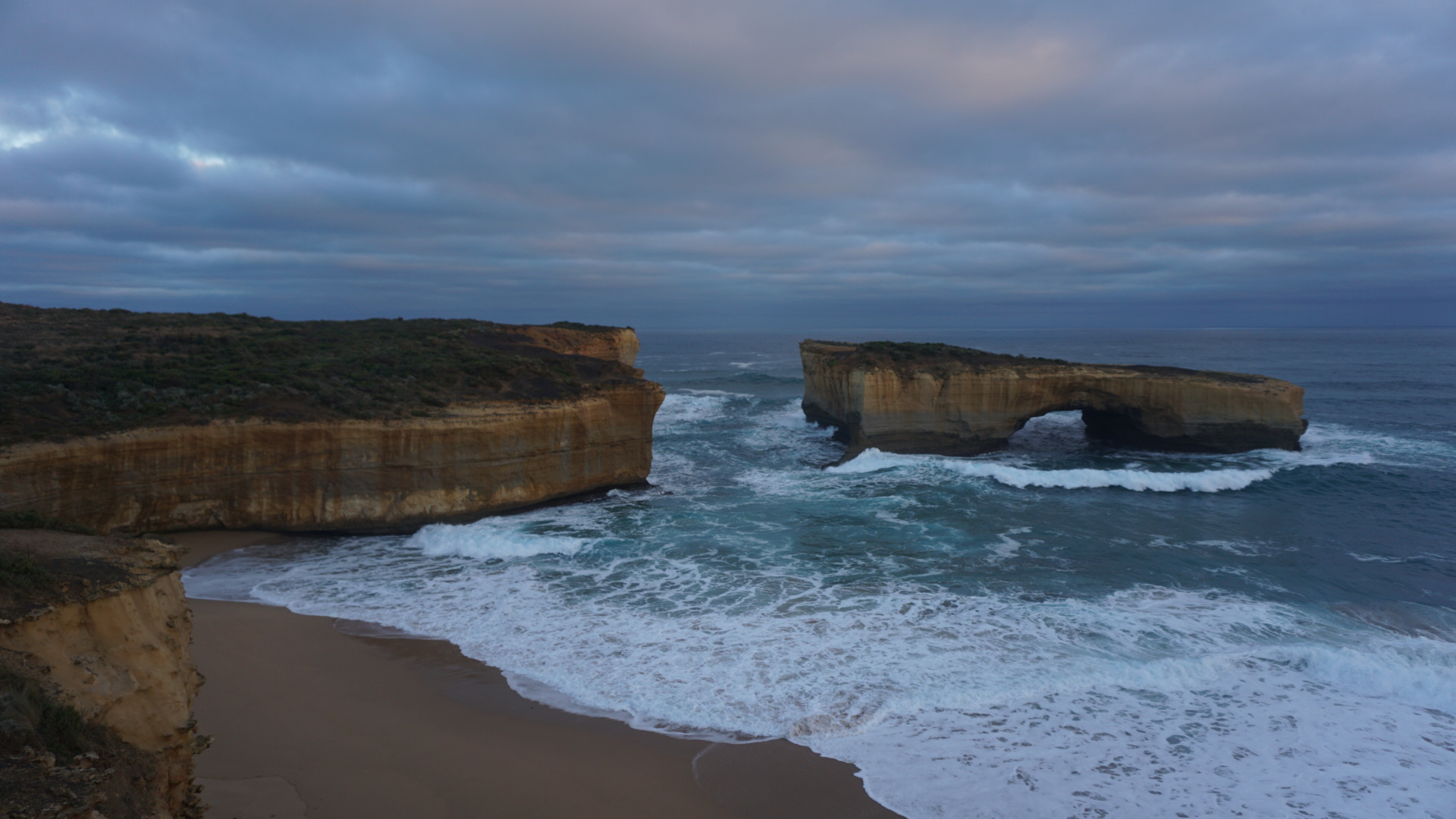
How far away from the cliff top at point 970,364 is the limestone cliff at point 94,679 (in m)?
20.6

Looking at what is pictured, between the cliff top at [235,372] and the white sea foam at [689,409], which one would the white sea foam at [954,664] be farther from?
the white sea foam at [689,409]

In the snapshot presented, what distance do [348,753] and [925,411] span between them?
2007 cm

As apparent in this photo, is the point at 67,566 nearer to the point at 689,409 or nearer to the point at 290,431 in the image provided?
the point at 290,431

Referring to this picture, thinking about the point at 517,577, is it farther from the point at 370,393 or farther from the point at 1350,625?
the point at 1350,625

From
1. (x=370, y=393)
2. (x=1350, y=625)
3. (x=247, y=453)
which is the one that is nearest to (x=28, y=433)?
(x=247, y=453)

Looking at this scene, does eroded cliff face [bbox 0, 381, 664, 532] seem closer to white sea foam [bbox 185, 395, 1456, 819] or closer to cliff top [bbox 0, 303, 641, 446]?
cliff top [bbox 0, 303, 641, 446]

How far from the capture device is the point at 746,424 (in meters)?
32.2

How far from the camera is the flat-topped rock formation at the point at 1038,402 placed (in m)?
23.3

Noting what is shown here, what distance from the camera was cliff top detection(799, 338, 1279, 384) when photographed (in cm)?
2378

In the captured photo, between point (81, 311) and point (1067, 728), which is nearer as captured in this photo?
Answer: point (1067, 728)

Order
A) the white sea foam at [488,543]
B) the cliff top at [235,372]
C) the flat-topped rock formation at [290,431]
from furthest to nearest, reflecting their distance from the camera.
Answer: the white sea foam at [488,543] < the cliff top at [235,372] < the flat-topped rock formation at [290,431]

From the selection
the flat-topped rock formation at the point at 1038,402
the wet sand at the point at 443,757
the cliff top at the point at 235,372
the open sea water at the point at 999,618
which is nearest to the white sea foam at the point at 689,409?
the cliff top at the point at 235,372

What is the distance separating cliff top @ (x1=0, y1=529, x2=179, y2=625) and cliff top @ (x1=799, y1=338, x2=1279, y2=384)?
20435 mm

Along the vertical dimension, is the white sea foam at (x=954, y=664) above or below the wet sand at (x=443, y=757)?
above
